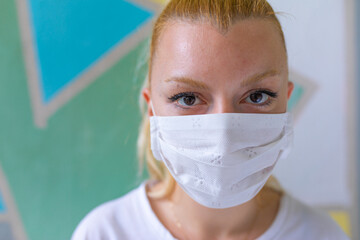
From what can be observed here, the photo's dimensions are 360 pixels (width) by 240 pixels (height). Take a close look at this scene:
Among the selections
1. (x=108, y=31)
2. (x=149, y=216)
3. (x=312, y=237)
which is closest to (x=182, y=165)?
(x=149, y=216)

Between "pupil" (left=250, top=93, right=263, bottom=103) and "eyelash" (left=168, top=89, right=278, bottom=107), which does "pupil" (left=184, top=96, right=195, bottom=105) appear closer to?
"eyelash" (left=168, top=89, right=278, bottom=107)

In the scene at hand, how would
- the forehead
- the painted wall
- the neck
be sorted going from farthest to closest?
the painted wall < the neck < the forehead

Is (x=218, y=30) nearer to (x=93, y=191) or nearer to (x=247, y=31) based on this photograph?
(x=247, y=31)

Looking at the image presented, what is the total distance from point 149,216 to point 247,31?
569 millimetres

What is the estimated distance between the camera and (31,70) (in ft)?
3.90

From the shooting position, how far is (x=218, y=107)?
78 centimetres

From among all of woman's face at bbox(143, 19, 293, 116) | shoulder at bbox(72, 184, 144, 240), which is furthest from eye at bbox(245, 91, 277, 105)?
shoulder at bbox(72, 184, 144, 240)

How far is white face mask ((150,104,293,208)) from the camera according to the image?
77 cm

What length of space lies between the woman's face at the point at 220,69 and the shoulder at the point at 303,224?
0.33 m

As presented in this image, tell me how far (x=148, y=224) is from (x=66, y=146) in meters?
A: 0.44

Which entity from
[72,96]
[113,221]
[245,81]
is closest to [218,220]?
[113,221]

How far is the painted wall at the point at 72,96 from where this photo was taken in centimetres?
117

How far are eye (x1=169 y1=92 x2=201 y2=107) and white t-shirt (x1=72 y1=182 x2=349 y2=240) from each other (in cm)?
35

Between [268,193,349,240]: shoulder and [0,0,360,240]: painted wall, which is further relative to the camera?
[0,0,360,240]: painted wall
